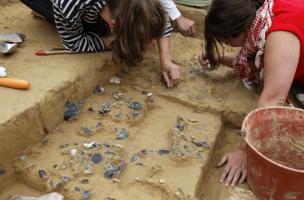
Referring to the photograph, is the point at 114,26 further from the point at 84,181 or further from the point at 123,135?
the point at 84,181

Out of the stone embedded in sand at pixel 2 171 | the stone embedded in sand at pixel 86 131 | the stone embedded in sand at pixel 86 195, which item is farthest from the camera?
the stone embedded in sand at pixel 86 131

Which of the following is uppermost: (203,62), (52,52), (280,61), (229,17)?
(229,17)

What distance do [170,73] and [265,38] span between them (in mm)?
650

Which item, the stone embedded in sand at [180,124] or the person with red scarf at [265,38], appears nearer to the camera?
the person with red scarf at [265,38]

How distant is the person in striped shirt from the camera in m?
1.98

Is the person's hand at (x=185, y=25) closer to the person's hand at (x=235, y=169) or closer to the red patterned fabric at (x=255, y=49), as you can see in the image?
the red patterned fabric at (x=255, y=49)

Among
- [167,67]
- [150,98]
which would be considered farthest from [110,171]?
[167,67]

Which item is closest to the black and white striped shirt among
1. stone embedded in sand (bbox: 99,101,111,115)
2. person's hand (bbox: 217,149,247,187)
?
stone embedded in sand (bbox: 99,101,111,115)

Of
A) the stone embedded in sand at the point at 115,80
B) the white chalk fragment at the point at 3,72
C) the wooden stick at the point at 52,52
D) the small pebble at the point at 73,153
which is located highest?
the white chalk fragment at the point at 3,72

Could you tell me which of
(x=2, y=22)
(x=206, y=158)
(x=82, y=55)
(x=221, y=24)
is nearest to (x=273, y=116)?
(x=206, y=158)

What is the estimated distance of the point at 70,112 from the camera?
6.98 feet

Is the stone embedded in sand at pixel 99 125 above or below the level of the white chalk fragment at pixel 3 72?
below

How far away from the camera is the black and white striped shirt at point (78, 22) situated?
2.17 metres

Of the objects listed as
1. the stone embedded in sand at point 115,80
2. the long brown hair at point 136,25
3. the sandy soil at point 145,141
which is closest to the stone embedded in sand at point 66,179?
the sandy soil at point 145,141
